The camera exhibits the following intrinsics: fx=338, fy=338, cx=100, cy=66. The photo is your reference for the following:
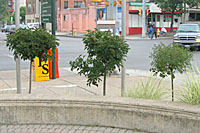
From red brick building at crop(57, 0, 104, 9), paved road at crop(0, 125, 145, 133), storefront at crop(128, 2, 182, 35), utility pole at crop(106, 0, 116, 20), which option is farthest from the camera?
red brick building at crop(57, 0, 104, 9)

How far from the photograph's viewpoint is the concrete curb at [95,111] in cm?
508

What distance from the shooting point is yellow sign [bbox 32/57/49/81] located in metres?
10.5

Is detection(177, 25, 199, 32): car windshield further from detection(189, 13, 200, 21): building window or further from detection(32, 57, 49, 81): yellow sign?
detection(189, 13, 200, 21): building window

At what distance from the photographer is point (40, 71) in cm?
1060

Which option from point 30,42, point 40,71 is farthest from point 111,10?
point 30,42

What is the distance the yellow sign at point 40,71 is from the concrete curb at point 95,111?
15.2 feet

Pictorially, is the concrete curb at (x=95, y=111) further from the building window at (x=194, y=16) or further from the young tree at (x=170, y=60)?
the building window at (x=194, y=16)

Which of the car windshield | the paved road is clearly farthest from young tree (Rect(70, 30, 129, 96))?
the car windshield

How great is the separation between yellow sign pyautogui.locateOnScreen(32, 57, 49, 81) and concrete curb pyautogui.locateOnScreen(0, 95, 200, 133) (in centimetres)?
465

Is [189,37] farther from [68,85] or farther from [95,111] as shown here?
[95,111]

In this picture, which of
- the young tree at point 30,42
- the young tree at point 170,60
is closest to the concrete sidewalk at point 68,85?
the young tree at point 30,42

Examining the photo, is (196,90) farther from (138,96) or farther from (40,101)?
(40,101)

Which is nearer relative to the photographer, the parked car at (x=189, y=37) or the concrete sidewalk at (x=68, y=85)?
the concrete sidewalk at (x=68, y=85)

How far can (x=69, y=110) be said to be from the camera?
557 cm
